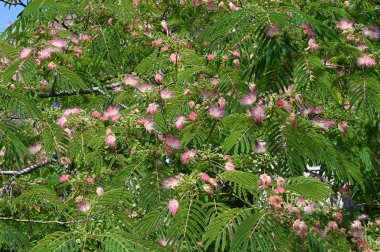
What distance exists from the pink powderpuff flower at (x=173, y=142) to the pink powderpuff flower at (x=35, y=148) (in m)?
1.02

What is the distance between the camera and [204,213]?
2832 millimetres

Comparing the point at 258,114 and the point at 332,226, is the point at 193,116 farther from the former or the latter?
the point at 332,226

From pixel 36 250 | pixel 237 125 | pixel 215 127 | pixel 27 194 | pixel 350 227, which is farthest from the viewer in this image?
pixel 350 227

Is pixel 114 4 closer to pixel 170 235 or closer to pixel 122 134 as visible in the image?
pixel 122 134

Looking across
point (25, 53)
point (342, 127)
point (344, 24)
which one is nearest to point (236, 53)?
point (342, 127)

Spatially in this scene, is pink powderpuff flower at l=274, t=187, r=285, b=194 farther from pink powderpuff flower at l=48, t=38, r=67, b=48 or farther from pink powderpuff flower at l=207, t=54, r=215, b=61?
pink powderpuff flower at l=48, t=38, r=67, b=48

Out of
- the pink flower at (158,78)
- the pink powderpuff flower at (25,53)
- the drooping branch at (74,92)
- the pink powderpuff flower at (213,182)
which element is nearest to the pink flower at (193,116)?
the pink powderpuff flower at (213,182)

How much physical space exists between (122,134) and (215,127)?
62 centimetres

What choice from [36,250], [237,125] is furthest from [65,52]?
[36,250]

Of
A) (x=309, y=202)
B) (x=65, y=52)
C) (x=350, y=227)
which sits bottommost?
(x=350, y=227)

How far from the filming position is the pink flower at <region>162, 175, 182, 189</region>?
9.78 ft

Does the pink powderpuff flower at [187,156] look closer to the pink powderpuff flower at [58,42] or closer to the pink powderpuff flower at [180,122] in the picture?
the pink powderpuff flower at [180,122]

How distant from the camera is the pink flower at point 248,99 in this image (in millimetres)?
3378

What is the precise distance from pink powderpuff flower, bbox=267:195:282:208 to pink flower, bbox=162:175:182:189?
1.52 feet
